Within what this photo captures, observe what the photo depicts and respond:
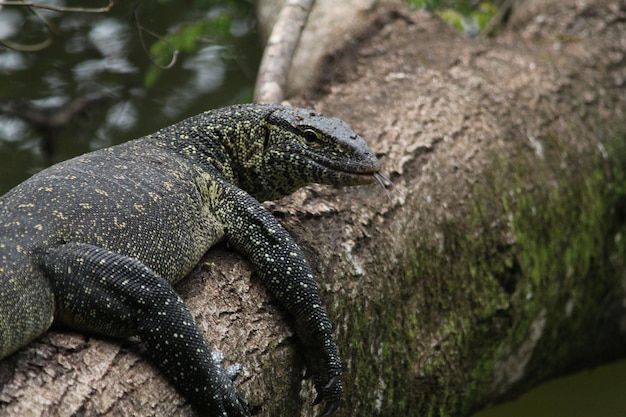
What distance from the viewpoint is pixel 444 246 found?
5547 millimetres

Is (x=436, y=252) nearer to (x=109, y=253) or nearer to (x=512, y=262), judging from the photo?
(x=512, y=262)

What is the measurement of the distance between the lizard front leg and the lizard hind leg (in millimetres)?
708

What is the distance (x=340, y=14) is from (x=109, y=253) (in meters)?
4.94

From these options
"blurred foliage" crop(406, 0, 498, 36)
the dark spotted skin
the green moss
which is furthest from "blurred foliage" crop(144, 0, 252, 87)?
the green moss

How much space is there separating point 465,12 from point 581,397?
4.92m

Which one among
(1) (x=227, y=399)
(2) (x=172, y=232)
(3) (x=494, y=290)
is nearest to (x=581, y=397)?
(3) (x=494, y=290)

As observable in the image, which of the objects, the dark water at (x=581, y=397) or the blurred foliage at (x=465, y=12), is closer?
the dark water at (x=581, y=397)

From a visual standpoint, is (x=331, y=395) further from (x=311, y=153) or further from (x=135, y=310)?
(x=311, y=153)

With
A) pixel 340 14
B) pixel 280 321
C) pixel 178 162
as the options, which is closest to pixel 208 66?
pixel 340 14

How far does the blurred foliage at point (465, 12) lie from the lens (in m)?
9.02

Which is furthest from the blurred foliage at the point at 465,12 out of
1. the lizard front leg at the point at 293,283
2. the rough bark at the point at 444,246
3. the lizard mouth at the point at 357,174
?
the lizard front leg at the point at 293,283

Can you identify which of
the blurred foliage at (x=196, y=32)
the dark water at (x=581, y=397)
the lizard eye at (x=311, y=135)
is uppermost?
the lizard eye at (x=311, y=135)

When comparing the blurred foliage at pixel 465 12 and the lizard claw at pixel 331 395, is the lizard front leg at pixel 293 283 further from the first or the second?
the blurred foliage at pixel 465 12

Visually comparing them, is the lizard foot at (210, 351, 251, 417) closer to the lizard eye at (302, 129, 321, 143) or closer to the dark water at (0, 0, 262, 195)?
the lizard eye at (302, 129, 321, 143)
